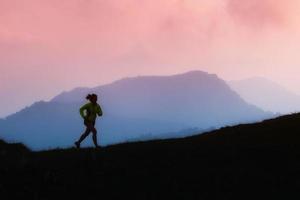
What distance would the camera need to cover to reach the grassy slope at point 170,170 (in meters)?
20.6

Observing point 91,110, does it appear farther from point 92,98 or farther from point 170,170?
point 170,170

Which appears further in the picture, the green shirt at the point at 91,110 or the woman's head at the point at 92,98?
the green shirt at the point at 91,110

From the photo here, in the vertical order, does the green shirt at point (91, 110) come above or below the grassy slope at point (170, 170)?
above

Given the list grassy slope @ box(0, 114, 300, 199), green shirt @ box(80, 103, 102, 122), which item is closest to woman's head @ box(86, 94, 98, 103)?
green shirt @ box(80, 103, 102, 122)

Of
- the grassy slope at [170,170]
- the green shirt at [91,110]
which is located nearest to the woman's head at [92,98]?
the green shirt at [91,110]

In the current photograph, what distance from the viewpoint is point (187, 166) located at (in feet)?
79.3

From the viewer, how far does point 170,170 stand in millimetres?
23625

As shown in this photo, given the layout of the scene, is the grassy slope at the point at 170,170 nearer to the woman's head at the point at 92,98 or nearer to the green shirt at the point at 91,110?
the green shirt at the point at 91,110

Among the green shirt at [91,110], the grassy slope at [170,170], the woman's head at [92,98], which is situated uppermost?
the woman's head at [92,98]

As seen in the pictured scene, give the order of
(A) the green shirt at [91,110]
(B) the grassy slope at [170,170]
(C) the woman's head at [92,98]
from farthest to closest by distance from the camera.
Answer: (A) the green shirt at [91,110]
(C) the woman's head at [92,98]
(B) the grassy slope at [170,170]

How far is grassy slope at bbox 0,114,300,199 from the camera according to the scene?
2059 centimetres

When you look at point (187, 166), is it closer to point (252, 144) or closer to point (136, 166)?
point (136, 166)

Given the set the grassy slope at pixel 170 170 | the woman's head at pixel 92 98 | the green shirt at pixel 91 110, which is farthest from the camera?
the green shirt at pixel 91 110

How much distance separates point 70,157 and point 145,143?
567 cm
